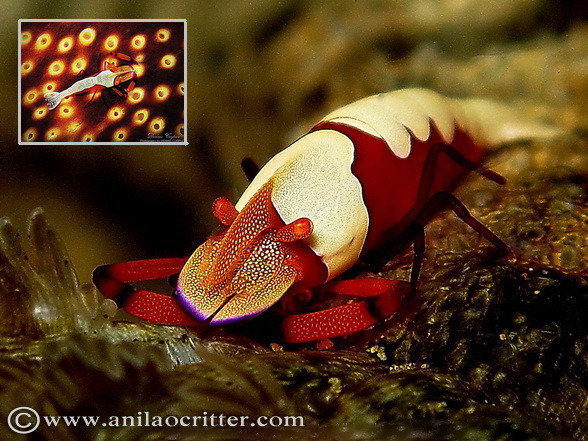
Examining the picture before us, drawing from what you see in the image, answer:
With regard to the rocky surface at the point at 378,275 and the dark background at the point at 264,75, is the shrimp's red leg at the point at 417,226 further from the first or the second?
the dark background at the point at 264,75

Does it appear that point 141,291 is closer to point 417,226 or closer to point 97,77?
point 97,77

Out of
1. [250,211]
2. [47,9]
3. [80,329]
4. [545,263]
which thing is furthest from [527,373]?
[47,9]

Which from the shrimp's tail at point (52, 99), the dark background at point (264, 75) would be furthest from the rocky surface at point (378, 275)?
the shrimp's tail at point (52, 99)

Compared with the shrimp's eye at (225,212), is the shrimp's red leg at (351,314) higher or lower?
lower

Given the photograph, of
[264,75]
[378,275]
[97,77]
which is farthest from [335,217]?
[97,77]

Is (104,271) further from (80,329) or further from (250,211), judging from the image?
(250,211)
